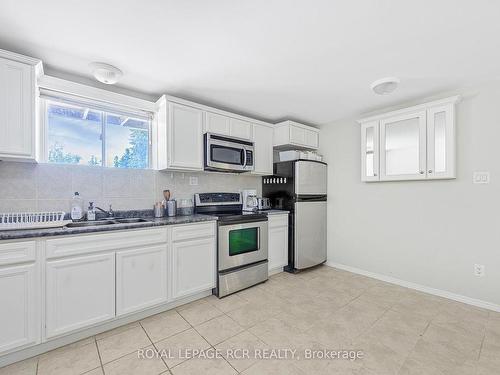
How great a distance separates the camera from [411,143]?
286cm

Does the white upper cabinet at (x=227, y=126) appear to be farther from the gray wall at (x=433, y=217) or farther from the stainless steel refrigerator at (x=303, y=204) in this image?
the gray wall at (x=433, y=217)

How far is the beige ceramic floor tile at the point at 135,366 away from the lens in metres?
1.55

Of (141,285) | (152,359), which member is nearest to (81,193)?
(141,285)

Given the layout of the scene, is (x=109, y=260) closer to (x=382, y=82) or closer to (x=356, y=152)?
(x=382, y=82)

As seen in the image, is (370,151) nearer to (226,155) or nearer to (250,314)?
(226,155)

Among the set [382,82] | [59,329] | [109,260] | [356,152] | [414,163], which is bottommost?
[59,329]

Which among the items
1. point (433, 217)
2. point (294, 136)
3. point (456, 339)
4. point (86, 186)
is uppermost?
point (294, 136)

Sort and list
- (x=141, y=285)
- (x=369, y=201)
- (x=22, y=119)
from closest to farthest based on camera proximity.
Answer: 1. (x=22, y=119)
2. (x=141, y=285)
3. (x=369, y=201)

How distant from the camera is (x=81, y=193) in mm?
2350

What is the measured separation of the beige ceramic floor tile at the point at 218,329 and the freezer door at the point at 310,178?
189cm

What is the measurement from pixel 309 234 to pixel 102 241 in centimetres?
262

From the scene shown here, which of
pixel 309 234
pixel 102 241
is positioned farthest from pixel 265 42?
pixel 309 234

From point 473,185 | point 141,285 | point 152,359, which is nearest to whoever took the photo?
point 152,359

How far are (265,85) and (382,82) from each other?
3.81 ft
